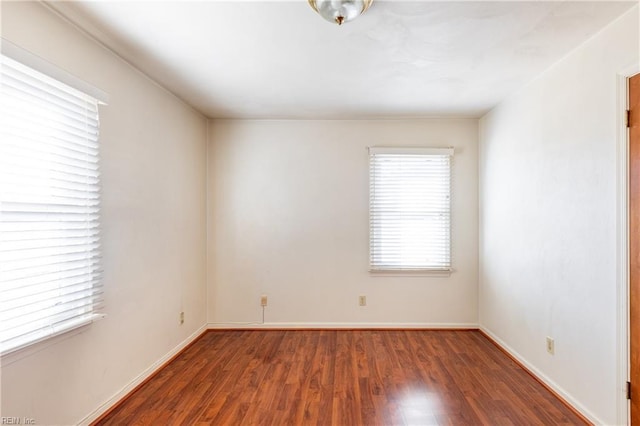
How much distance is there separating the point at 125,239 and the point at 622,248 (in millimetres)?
3261

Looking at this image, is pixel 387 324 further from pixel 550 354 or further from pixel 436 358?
pixel 550 354

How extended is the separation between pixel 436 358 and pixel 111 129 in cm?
332

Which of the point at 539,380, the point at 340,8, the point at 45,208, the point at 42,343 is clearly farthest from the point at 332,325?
the point at 340,8

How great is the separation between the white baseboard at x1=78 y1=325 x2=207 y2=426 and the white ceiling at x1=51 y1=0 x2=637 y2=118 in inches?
96.0

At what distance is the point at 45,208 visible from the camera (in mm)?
1625

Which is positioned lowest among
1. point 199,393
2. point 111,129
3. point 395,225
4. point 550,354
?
point 199,393

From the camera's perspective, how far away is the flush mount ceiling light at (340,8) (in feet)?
5.08

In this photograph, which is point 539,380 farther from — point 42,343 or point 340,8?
point 42,343

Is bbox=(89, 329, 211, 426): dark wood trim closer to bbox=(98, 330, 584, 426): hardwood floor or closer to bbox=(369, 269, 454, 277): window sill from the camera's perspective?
bbox=(98, 330, 584, 426): hardwood floor

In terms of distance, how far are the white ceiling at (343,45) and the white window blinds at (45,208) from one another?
0.56 meters

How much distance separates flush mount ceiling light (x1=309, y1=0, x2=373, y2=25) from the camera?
1548 mm

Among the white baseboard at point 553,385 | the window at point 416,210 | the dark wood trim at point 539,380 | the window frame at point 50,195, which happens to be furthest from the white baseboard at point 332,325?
the window frame at point 50,195

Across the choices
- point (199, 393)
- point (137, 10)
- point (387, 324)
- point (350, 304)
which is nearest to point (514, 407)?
point (387, 324)

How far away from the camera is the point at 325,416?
1981 mm
